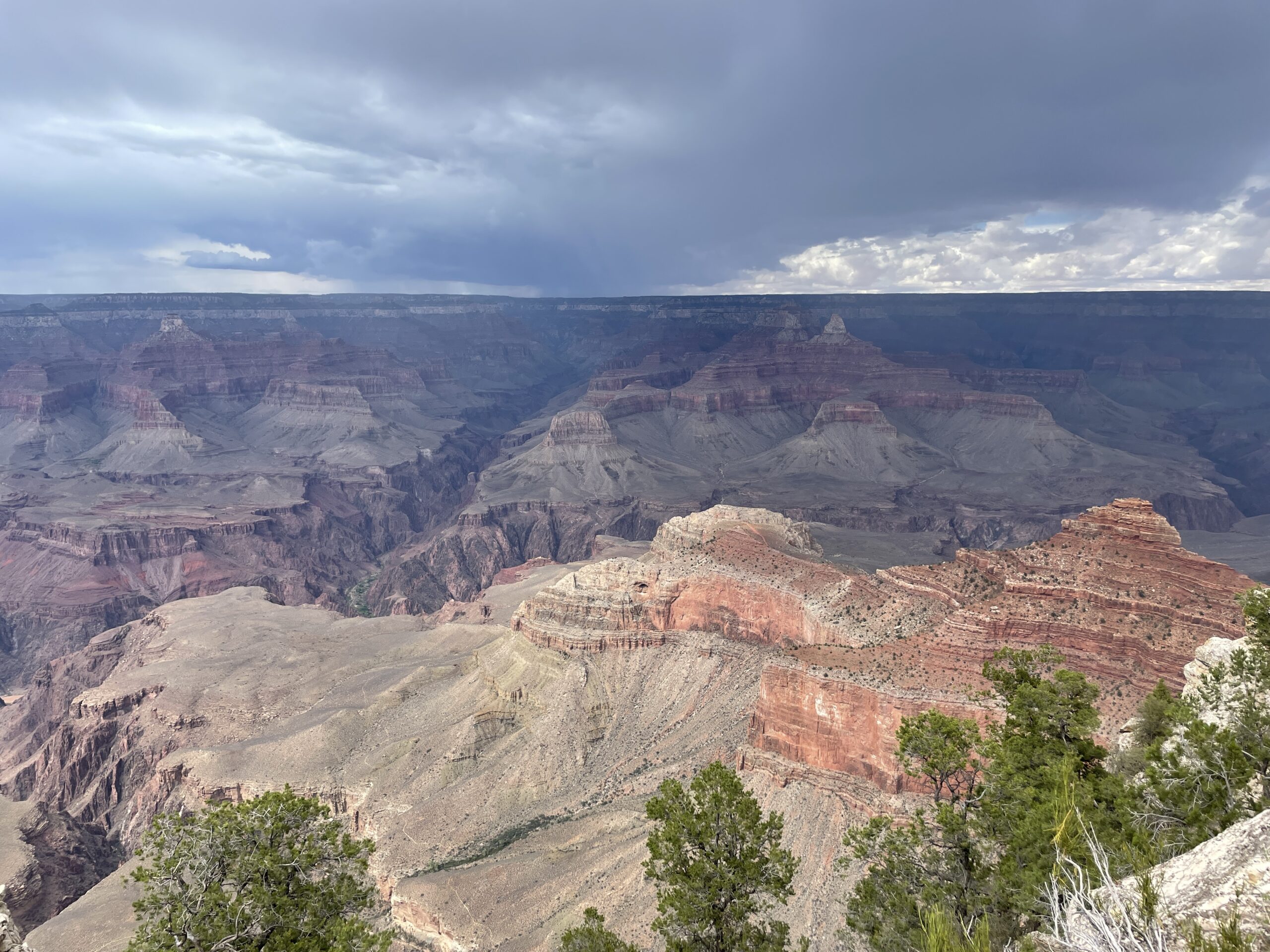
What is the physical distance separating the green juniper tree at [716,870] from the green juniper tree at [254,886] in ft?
27.3

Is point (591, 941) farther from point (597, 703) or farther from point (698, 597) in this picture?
point (698, 597)


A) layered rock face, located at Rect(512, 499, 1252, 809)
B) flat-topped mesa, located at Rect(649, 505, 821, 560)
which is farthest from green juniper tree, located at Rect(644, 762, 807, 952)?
flat-topped mesa, located at Rect(649, 505, 821, 560)

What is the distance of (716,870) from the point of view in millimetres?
23766

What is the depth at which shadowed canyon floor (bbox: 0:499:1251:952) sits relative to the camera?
46.1 metres

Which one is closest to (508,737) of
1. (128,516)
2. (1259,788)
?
(1259,788)

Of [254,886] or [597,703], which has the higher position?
[254,886]

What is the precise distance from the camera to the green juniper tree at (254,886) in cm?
1922

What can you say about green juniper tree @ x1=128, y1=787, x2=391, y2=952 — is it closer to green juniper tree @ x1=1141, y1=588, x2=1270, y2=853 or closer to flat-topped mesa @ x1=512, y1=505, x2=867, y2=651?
green juniper tree @ x1=1141, y1=588, x2=1270, y2=853

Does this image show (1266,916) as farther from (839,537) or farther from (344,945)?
(839,537)

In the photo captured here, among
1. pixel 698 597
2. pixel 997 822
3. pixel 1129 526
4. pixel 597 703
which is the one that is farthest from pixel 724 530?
pixel 997 822

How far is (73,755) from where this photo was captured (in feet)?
282

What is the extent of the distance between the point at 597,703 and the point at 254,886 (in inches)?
1868

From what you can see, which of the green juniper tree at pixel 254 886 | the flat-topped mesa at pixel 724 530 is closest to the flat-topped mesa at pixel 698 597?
the flat-topped mesa at pixel 724 530

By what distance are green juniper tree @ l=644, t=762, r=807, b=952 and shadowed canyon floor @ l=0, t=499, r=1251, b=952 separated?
20.3 meters
